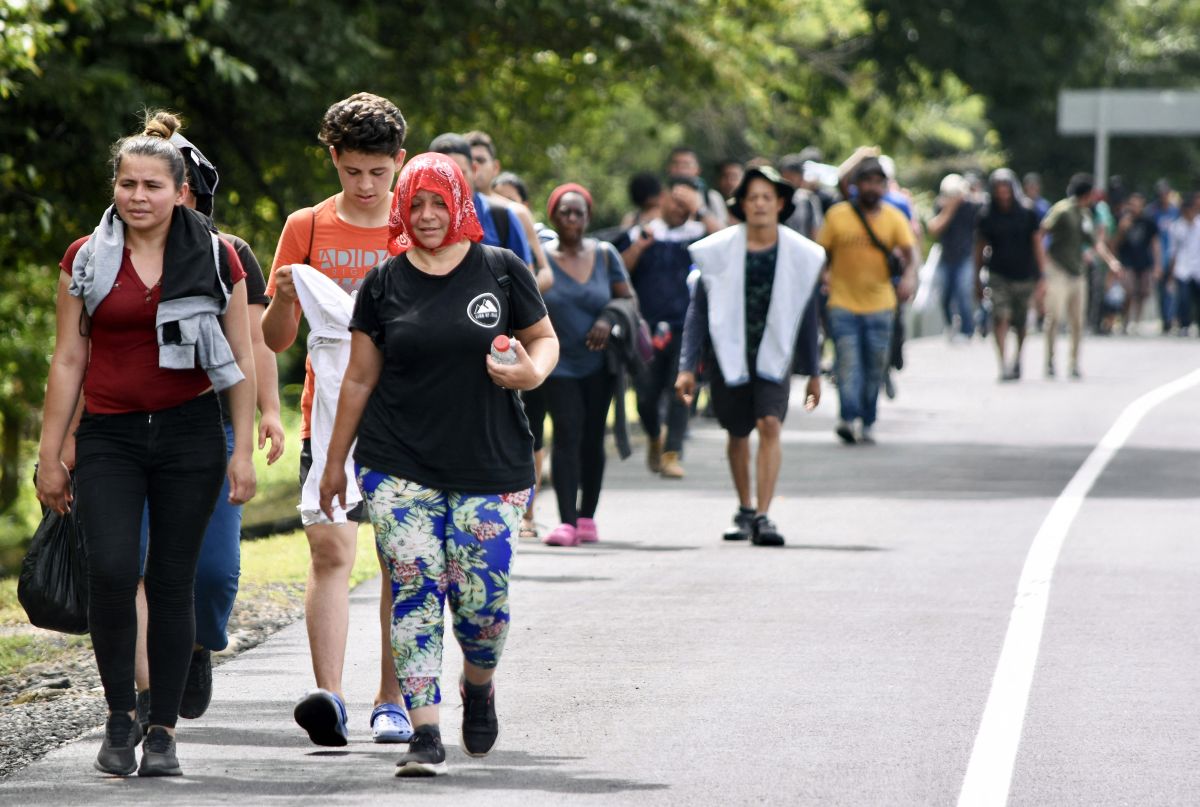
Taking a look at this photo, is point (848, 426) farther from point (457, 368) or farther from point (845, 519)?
point (457, 368)

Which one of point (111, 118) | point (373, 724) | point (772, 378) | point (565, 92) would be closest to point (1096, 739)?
point (373, 724)

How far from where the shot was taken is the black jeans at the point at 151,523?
20.3ft

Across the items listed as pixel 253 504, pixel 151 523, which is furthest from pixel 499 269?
pixel 253 504

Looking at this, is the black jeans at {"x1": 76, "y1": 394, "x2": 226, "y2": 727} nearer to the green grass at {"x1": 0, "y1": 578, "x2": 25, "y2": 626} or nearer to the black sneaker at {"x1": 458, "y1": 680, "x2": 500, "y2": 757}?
the black sneaker at {"x1": 458, "y1": 680, "x2": 500, "y2": 757}

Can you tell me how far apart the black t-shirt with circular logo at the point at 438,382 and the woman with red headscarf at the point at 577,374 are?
512cm

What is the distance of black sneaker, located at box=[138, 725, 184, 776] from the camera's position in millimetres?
6266

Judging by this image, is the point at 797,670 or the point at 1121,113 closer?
the point at 797,670

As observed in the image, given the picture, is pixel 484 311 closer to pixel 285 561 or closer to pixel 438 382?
pixel 438 382

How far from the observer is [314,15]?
50.8 ft

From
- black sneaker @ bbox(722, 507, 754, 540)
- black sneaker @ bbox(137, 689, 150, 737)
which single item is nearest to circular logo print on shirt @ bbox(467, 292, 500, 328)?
black sneaker @ bbox(137, 689, 150, 737)

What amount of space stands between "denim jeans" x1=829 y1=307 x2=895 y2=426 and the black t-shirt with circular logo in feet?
33.5

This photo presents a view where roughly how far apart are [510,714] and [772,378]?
15.0 feet

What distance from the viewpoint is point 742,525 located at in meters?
11.7

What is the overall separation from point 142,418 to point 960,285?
19738 mm
